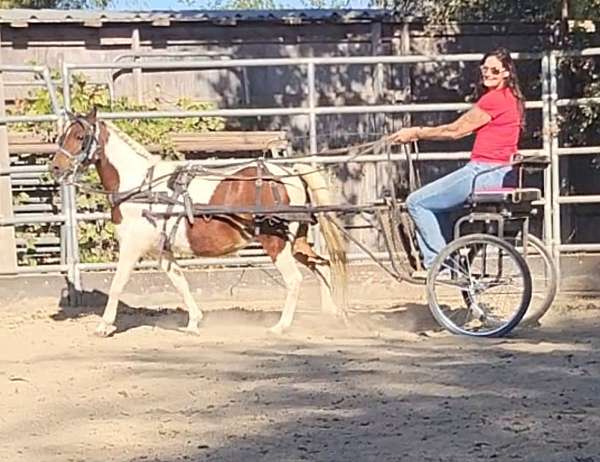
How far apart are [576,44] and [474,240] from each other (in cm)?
418

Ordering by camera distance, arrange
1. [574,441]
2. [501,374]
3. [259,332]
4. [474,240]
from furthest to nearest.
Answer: [259,332]
[474,240]
[501,374]
[574,441]

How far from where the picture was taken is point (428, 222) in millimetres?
8219

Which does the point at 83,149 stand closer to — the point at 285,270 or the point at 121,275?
the point at 121,275

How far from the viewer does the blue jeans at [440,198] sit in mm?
8125

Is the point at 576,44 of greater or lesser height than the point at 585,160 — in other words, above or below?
above

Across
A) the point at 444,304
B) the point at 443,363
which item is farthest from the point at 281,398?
the point at 444,304

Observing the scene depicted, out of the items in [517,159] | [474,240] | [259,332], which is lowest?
[259,332]

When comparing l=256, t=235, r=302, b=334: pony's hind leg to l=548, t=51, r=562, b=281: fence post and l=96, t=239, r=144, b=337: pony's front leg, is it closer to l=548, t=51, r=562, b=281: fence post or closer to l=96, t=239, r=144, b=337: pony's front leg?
l=96, t=239, r=144, b=337: pony's front leg

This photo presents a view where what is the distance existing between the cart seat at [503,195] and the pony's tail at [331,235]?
1205 mm

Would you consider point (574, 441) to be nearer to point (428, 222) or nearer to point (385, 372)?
point (385, 372)

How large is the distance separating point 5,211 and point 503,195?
4.64 meters

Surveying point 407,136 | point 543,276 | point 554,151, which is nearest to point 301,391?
point 407,136

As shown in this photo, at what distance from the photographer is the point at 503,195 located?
8.02m

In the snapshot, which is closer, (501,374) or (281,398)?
(281,398)
